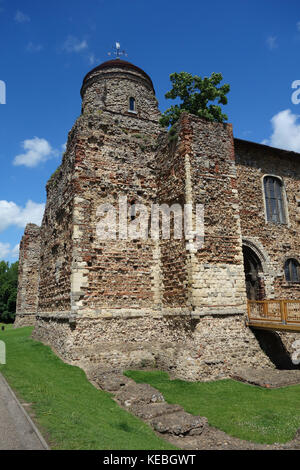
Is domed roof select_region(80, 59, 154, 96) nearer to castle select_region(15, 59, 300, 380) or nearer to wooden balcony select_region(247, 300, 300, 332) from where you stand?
castle select_region(15, 59, 300, 380)

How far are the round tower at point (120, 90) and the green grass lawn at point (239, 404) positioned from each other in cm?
1239

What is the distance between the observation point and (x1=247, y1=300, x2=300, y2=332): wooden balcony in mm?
9461

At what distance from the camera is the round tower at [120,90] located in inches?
654

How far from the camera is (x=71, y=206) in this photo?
11836 millimetres

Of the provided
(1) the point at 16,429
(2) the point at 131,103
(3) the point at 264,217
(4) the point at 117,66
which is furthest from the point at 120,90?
(1) the point at 16,429

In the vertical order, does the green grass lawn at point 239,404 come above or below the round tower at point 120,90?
below

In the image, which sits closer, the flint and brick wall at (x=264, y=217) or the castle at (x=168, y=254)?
the castle at (x=168, y=254)

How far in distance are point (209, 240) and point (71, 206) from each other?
501cm

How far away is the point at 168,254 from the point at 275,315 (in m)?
4.01

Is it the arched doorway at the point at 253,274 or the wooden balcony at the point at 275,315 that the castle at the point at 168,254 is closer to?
the arched doorway at the point at 253,274

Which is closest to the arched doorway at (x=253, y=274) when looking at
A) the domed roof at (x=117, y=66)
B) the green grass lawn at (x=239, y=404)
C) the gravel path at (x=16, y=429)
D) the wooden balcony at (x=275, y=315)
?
the wooden balcony at (x=275, y=315)

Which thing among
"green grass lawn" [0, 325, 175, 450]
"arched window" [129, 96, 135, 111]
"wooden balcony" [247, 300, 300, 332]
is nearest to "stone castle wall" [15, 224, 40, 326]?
"arched window" [129, 96, 135, 111]
